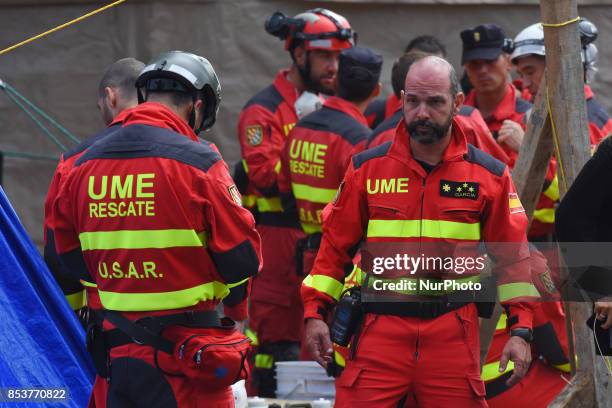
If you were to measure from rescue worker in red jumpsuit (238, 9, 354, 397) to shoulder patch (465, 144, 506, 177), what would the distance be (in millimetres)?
3367

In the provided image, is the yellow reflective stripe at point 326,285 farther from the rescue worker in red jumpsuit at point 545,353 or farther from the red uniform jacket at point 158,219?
the rescue worker in red jumpsuit at point 545,353

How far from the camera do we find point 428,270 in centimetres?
560

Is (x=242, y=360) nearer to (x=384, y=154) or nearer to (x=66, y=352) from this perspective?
(x=384, y=154)

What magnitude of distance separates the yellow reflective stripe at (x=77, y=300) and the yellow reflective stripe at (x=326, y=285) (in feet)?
→ 4.16

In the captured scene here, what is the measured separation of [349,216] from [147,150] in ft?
3.27

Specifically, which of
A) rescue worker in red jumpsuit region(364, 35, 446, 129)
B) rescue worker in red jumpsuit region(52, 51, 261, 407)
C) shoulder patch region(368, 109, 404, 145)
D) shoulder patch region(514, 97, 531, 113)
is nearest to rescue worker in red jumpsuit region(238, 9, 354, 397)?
rescue worker in red jumpsuit region(364, 35, 446, 129)

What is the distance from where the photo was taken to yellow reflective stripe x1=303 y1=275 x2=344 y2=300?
5.80 m

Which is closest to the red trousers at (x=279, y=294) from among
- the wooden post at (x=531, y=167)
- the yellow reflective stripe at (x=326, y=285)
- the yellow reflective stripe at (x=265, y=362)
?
the yellow reflective stripe at (x=265, y=362)

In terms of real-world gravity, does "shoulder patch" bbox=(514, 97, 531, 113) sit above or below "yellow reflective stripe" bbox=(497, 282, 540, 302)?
above

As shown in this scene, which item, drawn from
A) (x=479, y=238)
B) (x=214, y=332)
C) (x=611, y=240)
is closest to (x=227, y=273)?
(x=214, y=332)

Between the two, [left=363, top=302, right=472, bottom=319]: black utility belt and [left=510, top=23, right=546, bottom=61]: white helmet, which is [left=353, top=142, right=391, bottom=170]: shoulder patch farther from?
[left=510, top=23, right=546, bottom=61]: white helmet

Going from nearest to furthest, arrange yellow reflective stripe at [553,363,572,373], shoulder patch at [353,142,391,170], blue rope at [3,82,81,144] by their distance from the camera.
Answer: shoulder patch at [353,142,391,170] → yellow reflective stripe at [553,363,572,373] → blue rope at [3,82,81,144]

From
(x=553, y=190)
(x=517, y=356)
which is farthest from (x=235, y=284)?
(x=553, y=190)

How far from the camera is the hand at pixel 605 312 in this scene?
4840 millimetres
